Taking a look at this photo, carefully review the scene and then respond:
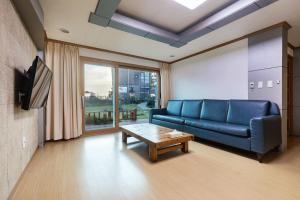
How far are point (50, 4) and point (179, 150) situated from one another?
314cm

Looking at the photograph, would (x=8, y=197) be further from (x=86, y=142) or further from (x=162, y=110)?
(x=162, y=110)

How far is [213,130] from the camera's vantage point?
2.80m

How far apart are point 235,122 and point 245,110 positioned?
0.31 meters

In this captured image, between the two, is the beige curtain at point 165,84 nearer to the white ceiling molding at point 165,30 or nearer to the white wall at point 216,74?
the white wall at point 216,74

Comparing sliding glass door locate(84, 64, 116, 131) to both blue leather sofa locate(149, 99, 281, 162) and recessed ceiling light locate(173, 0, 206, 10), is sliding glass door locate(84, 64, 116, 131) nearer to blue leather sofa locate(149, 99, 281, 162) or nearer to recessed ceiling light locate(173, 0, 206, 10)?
blue leather sofa locate(149, 99, 281, 162)

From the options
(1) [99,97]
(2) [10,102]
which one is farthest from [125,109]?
(2) [10,102]

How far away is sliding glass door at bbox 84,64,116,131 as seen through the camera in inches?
153

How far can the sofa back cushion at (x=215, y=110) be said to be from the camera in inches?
129

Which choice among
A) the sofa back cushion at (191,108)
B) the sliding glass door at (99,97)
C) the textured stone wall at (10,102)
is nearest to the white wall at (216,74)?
the sofa back cushion at (191,108)

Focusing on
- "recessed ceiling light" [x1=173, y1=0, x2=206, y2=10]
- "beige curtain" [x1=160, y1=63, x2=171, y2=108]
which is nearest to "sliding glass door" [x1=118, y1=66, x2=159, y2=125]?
"beige curtain" [x1=160, y1=63, x2=171, y2=108]

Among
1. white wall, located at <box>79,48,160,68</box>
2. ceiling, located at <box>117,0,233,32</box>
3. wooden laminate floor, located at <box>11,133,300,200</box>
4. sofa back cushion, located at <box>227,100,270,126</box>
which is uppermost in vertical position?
ceiling, located at <box>117,0,233,32</box>

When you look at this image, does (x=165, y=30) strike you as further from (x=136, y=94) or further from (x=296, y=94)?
(x=296, y=94)

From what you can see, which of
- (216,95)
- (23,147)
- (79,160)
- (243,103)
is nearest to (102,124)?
(79,160)

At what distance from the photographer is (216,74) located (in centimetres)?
384
